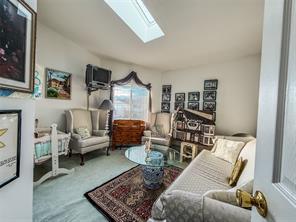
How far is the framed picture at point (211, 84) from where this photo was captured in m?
3.98

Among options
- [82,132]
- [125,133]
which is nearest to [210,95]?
[125,133]

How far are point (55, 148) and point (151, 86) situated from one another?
3218 millimetres

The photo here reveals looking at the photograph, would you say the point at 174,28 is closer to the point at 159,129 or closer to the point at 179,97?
the point at 179,97

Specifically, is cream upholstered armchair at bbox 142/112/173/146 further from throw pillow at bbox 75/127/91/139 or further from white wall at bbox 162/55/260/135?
throw pillow at bbox 75/127/91/139

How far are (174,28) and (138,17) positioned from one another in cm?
67

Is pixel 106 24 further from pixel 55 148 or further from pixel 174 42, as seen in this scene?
pixel 55 148

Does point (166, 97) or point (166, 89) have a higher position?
point (166, 89)

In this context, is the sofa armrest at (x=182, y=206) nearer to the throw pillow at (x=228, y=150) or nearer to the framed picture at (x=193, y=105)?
the throw pillow at (x=228, y=150)

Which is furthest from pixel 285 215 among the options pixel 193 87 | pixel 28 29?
pixel 193 87

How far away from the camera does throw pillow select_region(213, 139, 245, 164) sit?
A: 95.0 inches

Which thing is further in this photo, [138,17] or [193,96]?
[193,96]

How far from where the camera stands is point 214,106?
4.00m

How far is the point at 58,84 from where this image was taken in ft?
10.8

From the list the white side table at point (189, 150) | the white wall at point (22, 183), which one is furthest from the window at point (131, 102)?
the white wall at point (22, 183)
